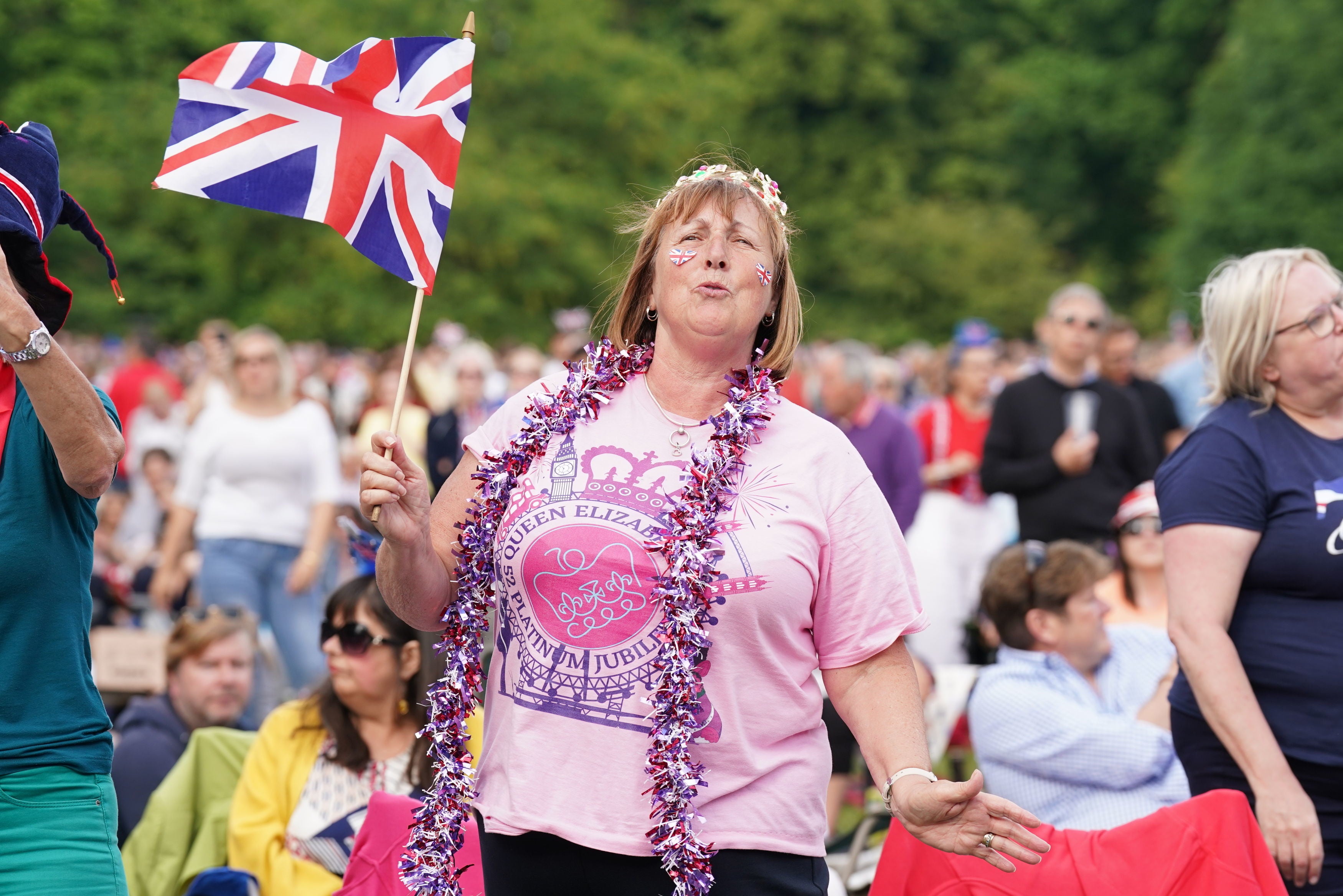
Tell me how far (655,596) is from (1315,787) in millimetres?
1811

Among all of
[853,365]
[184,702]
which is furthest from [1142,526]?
[184,702]

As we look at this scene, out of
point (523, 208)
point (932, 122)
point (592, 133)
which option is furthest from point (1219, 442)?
point (932, 122)

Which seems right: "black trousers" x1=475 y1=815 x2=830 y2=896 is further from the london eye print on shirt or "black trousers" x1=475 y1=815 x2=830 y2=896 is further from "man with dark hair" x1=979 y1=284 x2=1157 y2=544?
"man with dark hair" x1=979 y1=284 x2=1157 y2=544

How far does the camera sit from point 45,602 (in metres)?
2.68

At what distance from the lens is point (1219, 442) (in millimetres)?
3588

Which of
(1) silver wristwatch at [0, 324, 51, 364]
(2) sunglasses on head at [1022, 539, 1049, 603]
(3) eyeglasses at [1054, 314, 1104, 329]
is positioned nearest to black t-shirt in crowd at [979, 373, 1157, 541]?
(3) eyeglasses at [1054, 314, 1104, 329]

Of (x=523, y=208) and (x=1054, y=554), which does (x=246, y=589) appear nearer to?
(x=1054, y=554)

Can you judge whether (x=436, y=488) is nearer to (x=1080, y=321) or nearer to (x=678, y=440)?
(x=1080, y=321)

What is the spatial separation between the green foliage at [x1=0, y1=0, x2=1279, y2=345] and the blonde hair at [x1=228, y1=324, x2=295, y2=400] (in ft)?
49.9

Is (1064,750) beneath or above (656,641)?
beneath

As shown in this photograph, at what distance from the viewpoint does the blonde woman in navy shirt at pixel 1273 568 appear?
3.44 metres

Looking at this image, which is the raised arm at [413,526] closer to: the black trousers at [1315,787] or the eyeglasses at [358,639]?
the eyeglasses at [358,639]

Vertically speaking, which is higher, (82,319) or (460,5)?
(460,5)

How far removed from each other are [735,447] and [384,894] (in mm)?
1485
